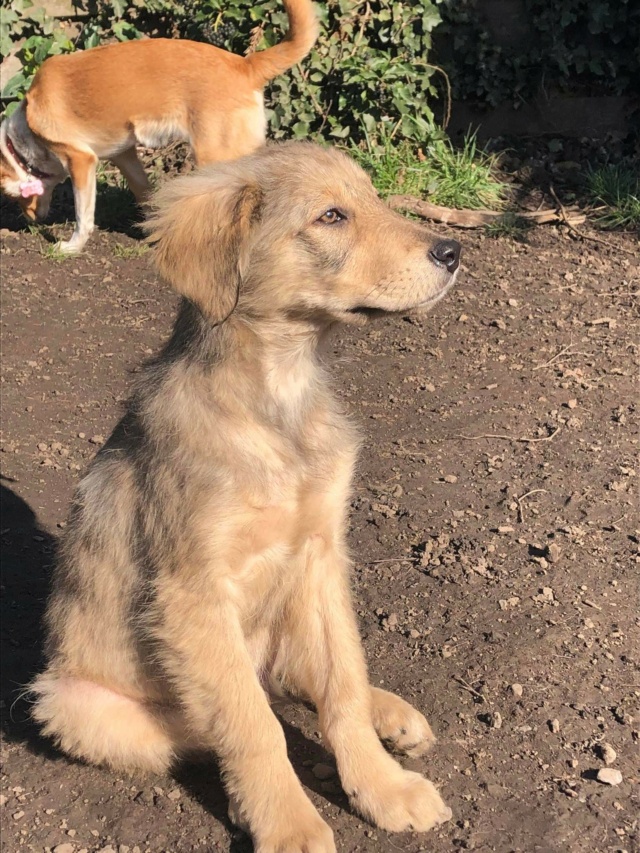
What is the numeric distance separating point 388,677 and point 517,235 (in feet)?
15.2

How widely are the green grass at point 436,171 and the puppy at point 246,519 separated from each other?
4834mm

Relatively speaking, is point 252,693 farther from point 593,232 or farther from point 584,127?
point 584,127

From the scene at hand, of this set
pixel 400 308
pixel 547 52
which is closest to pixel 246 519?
pixel 400 308

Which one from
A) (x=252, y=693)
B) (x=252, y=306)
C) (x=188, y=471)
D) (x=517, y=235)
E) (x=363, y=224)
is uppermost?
(x=363, y=224)

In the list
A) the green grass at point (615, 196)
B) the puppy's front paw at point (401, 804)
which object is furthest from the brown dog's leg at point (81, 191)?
the puppy's front paw at point (401, 804)

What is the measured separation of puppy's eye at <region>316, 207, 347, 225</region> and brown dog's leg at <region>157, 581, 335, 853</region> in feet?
4.00

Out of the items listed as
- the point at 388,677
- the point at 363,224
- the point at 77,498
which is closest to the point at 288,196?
the point at 363,224

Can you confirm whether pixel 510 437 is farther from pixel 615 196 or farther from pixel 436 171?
pixel 436 171

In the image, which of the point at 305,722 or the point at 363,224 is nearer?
the point at 363,224

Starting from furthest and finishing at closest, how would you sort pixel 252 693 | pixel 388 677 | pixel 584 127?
pixel 584 127, pixel 388 677, pixel 252 693

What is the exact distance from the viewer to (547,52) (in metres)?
8.53

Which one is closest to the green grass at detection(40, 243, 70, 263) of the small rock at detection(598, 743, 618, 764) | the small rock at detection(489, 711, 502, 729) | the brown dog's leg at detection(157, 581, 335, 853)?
the brown dog's leg at detection(157, 581, 335, 853)

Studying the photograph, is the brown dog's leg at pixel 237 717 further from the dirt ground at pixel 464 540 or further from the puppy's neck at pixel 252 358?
the puppy's neck at pixel 252 358

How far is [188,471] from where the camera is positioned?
3031 millimetres
